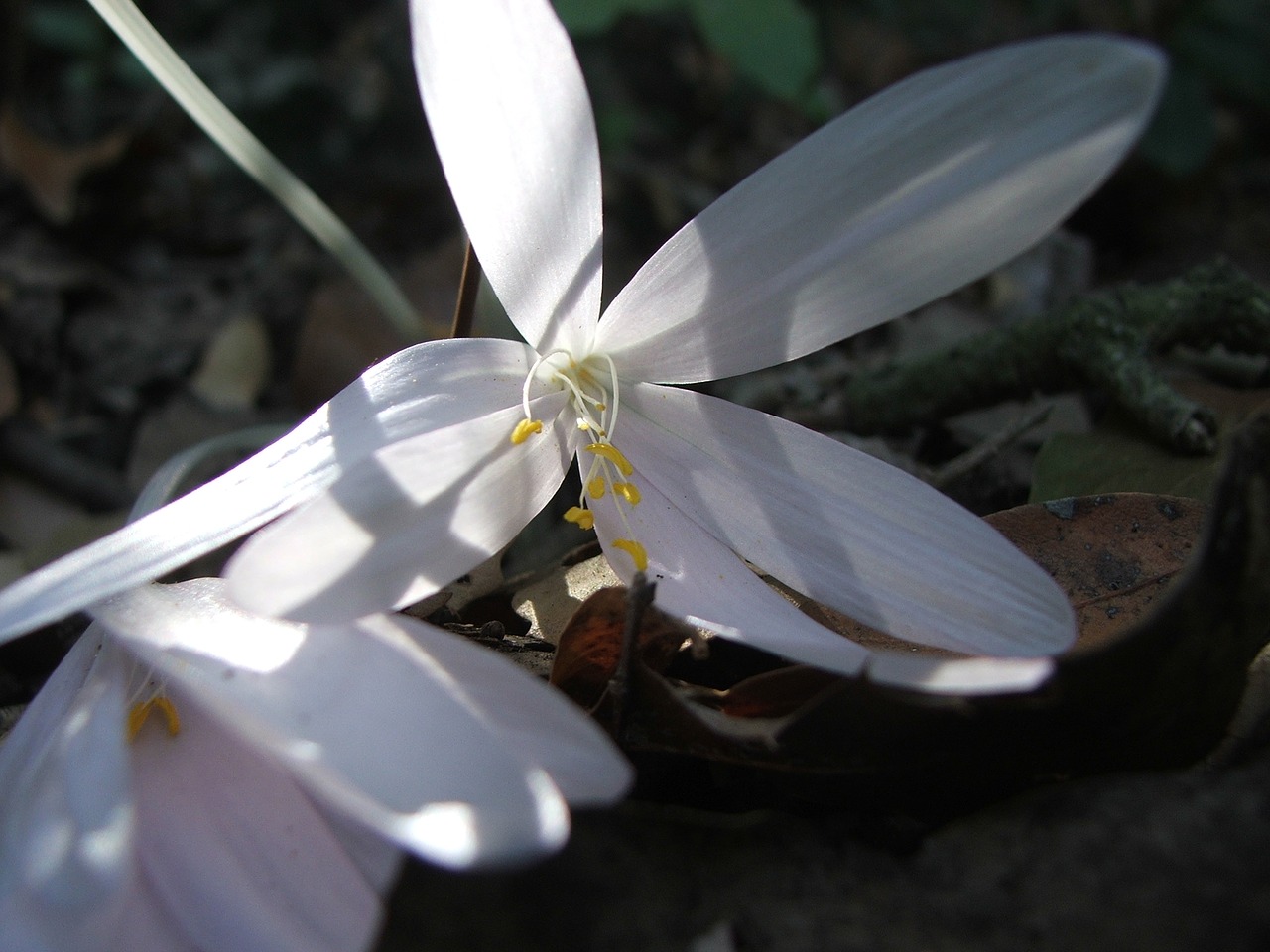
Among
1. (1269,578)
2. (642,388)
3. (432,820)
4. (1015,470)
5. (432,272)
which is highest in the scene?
(432,820)

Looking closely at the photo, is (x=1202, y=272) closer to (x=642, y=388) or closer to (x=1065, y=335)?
(x=1065, y=335)

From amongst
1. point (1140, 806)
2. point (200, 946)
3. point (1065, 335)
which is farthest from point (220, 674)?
point (1065, 335)

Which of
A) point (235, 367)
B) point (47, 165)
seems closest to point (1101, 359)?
point (235, 367)

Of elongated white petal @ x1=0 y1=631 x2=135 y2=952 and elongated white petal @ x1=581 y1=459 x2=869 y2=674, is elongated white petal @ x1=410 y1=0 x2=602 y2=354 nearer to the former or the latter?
elongated white petal @ x1=581 y1=459 x2=869 y2=674

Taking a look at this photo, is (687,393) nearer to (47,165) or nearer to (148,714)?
(148,714)

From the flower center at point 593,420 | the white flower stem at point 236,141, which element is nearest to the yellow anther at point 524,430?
the flower center at point 593,420

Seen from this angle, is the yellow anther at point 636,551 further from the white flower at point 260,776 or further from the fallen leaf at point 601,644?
the white flower at point 260,776
